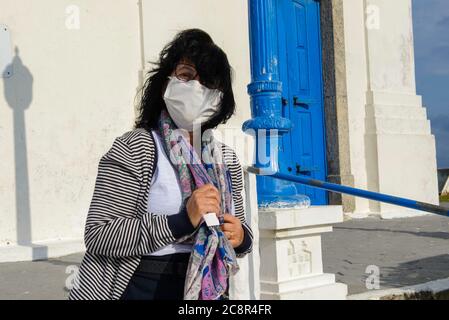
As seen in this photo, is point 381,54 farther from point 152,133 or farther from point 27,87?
point 152,133

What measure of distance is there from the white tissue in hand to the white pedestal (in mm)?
1450

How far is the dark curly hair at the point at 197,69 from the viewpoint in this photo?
6.52 feet

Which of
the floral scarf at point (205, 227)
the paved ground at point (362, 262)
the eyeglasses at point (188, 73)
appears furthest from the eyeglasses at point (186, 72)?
the paved ground at point (362, 262)

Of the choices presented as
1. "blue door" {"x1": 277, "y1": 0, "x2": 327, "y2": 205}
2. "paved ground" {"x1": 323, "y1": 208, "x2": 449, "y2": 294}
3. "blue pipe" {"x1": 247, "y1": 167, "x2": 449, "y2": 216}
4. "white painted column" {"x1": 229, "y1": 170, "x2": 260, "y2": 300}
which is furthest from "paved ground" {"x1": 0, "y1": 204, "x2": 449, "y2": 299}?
"blue pipe" {"x1": 247, "y1": 167, "x2": 449, "y2": 216}

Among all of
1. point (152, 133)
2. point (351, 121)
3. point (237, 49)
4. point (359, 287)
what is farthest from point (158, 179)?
point (351, 121)

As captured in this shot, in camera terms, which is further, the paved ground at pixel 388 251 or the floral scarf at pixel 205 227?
the paved ground at pixel 388 251

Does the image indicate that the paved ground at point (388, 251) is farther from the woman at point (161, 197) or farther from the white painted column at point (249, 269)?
the woman at point (161, 197)

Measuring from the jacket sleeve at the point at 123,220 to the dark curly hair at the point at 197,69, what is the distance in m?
0.25

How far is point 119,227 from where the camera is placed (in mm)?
1699

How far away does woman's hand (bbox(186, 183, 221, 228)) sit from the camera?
1704mm

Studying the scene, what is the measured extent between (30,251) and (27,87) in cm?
149

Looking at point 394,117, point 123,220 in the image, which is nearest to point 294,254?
point 123,220

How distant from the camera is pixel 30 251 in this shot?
5.39m

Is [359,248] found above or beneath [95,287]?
beneath
